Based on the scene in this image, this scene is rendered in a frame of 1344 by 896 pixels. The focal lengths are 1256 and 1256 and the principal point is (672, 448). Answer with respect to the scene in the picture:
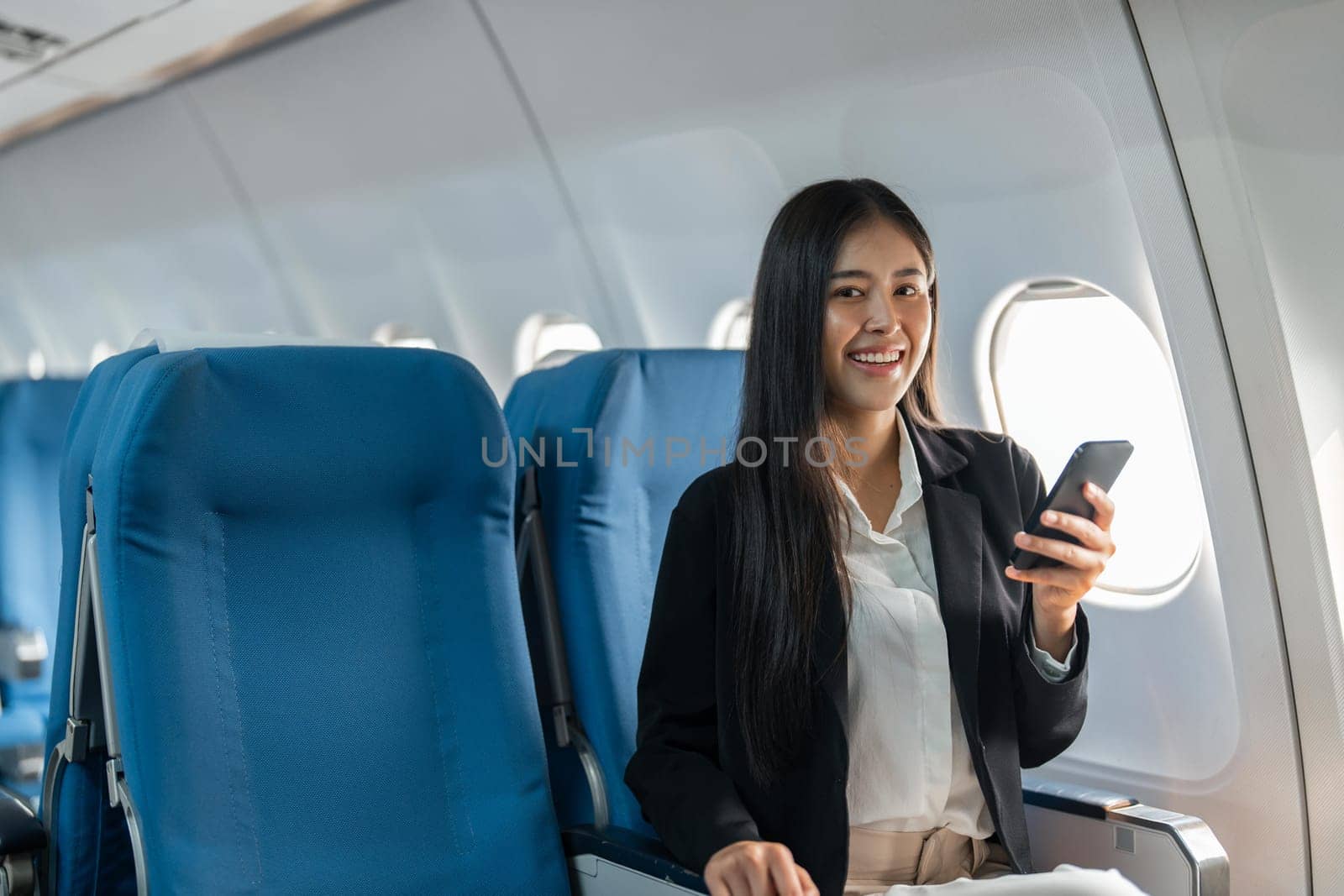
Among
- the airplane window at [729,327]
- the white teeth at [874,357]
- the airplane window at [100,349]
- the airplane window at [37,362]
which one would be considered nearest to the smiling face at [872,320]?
the white teeth at [874,357]

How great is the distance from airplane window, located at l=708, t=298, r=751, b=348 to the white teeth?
2188 millimetres

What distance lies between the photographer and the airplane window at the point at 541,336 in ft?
17.2

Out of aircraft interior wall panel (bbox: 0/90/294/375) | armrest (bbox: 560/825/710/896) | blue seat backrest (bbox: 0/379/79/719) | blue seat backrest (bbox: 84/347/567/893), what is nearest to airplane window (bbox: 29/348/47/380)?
aircraft interior wall panel (bbox: 0/90/294/375)

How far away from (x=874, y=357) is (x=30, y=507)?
2.61 m

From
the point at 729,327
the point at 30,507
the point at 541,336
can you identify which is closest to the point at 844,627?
the point at 729,327

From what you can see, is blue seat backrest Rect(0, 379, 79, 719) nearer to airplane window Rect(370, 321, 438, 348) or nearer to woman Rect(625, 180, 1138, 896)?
woman Rect(625, 180, 1138, 896)

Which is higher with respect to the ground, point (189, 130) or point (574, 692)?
point (189, 130)

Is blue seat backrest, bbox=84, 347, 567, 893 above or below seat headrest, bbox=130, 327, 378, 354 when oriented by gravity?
below

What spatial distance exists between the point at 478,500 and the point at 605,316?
260 cm

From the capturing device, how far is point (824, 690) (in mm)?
1880

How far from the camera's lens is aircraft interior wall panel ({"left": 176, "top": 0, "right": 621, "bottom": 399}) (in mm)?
4594

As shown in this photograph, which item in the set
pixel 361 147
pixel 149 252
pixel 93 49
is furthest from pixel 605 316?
pixel 149 252

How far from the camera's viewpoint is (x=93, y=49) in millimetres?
4941

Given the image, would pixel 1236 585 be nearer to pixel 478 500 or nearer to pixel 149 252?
pixel 478 500
